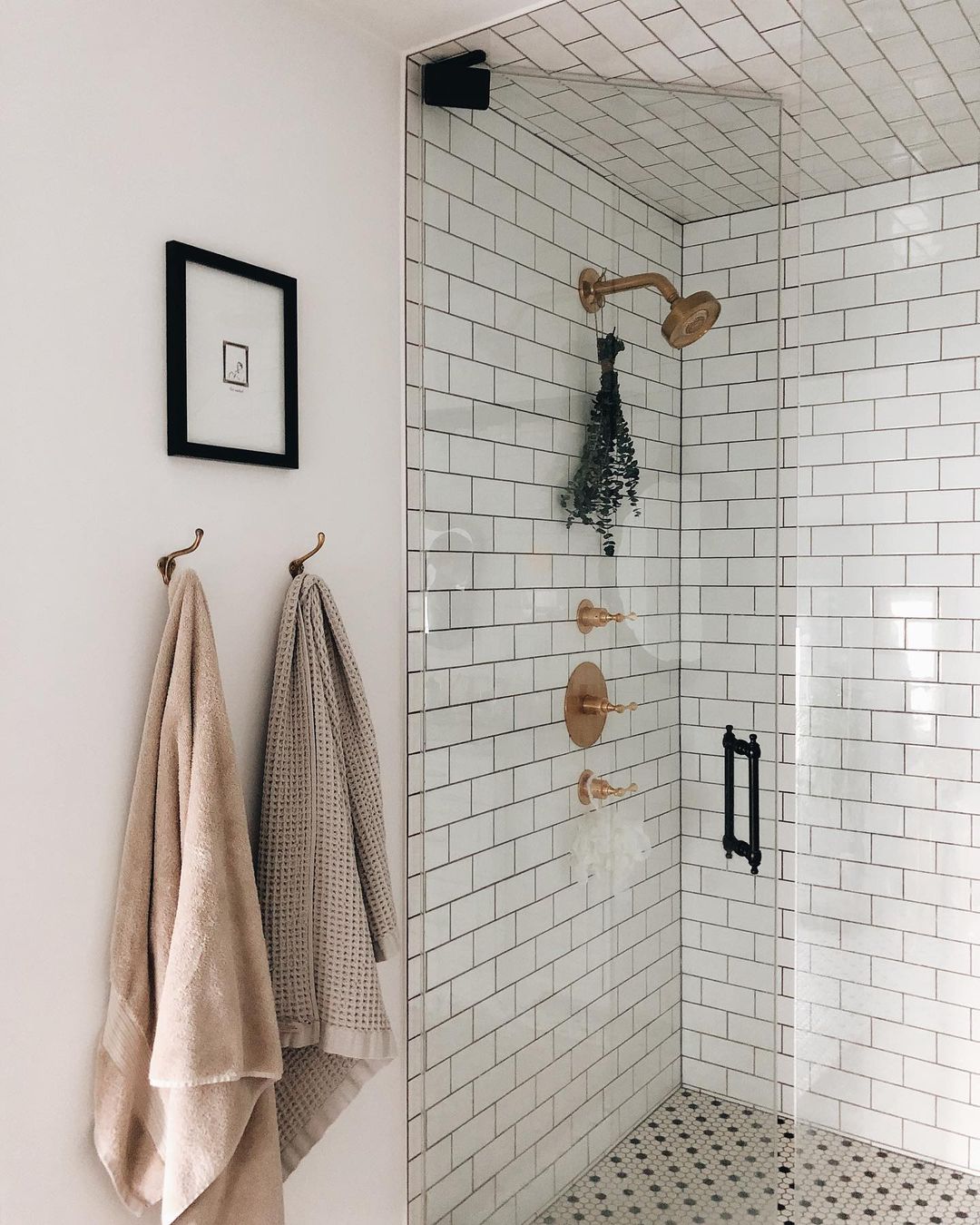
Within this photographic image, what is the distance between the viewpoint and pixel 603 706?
168 centimetres

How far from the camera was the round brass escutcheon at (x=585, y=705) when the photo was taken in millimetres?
1684

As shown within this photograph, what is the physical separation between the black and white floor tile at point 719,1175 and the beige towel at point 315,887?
0.50 meters

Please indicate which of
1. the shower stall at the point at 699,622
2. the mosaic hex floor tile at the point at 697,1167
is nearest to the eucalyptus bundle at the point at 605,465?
the shower stall at the point at 699,622

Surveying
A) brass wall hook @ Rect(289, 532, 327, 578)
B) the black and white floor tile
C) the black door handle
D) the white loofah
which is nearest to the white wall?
brass wall hook @ Rect(289, 532, 327, 578)

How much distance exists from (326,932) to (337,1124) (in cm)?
44

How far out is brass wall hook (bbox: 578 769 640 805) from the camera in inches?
66.1

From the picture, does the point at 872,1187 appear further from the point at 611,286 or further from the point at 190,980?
the point at 611,286

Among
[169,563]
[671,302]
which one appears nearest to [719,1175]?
[169,563]

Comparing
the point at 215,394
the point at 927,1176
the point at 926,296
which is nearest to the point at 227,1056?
the point at 215,394

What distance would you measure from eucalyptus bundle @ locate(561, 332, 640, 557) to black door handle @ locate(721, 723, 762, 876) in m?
0.38

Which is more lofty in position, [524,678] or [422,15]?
[422,15]

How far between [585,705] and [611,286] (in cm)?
71

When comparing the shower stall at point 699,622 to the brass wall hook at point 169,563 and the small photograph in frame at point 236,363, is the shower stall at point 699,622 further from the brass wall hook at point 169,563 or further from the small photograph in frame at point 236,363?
the brass wall hook at point 169,563

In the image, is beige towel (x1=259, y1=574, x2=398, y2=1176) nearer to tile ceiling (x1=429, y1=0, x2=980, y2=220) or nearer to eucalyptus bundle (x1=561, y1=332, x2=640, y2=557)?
eucalyptus bundle (x1=561, y1=332, x2=640, y2=557)
